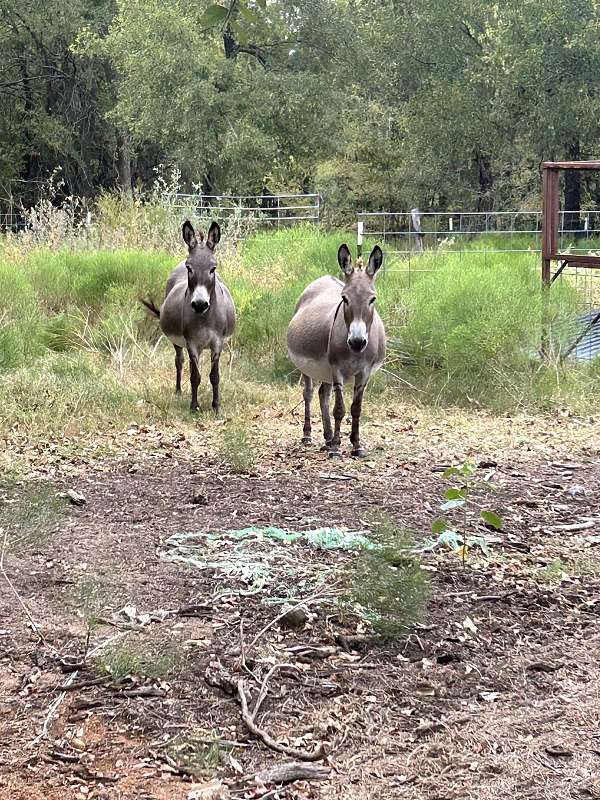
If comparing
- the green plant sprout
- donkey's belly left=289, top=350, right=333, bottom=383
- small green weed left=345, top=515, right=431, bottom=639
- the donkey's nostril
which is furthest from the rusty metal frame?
small green weed left=345, top=515, right=431, bottom=639

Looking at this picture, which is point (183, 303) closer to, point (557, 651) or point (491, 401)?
point (491, 401)

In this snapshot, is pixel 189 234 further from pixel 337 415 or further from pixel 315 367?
pixel 337 415

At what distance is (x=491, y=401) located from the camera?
931 centimetres

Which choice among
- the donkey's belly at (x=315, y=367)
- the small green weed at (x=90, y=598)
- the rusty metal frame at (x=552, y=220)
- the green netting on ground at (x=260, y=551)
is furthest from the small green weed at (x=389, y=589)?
the rusty metal frame at (x=552, y=220)

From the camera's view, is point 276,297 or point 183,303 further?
point 276,297

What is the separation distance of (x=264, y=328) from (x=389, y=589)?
6.69 meters

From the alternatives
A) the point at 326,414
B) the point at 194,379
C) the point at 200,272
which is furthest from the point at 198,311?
the point at 326,414

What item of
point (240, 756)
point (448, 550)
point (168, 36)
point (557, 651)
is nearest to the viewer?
point (240, 756)

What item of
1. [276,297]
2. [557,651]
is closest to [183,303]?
[276,297]

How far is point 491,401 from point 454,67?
Result: 23.6 meters

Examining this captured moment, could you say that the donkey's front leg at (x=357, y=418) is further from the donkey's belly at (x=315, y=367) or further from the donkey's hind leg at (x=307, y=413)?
the donkey's hind leg at (x=307, y=413)

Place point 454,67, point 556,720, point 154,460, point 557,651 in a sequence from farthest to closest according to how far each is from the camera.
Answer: point 454,67, point 154,460, point 557,651, point 556,720

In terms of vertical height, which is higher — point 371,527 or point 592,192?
point 592,192

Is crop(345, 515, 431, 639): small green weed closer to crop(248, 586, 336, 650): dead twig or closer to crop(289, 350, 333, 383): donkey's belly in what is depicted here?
crop(248, 586, 336, 650): dead twig
